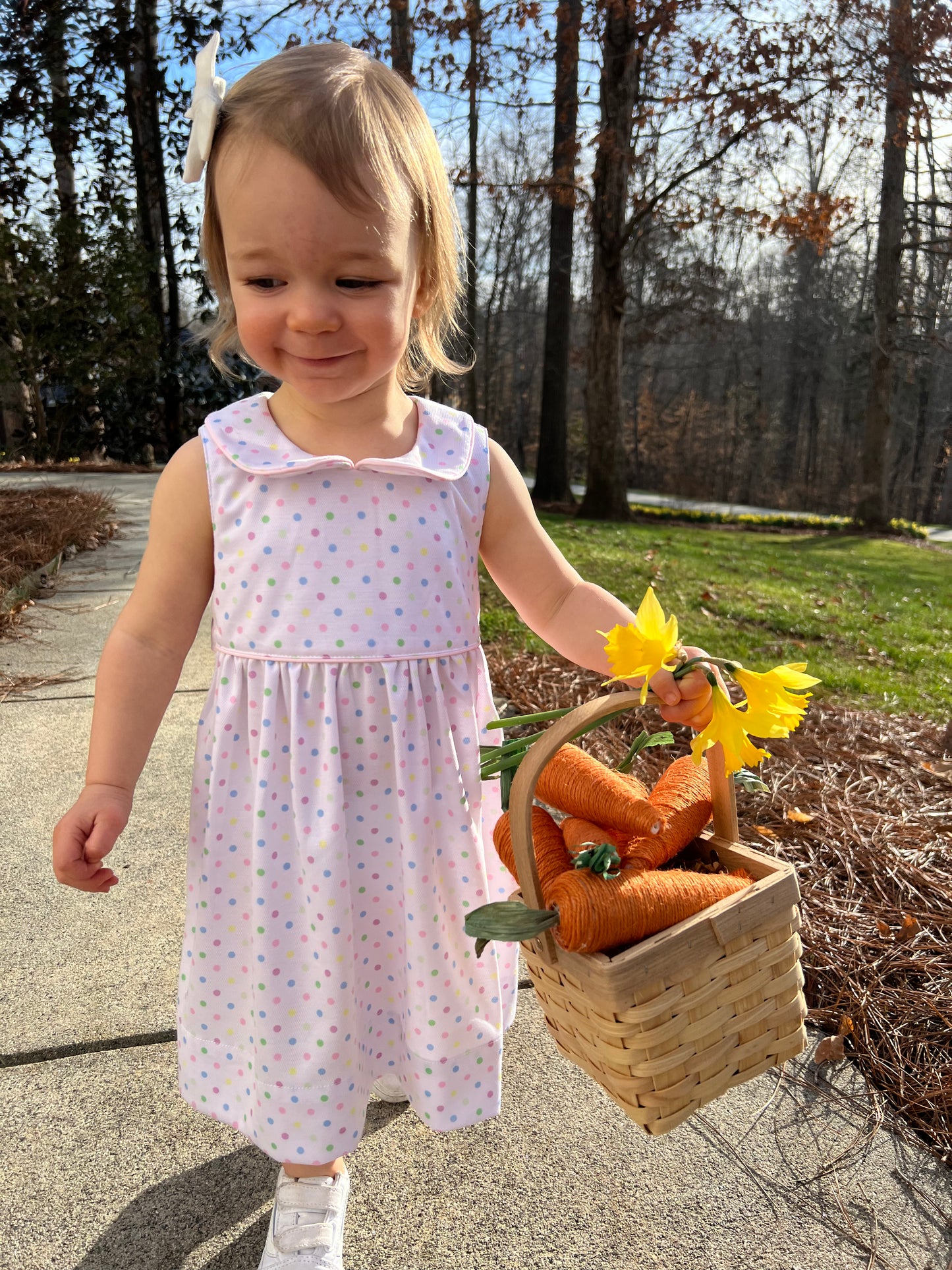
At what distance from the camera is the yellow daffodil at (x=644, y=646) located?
1.11 meters

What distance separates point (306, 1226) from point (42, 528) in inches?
193

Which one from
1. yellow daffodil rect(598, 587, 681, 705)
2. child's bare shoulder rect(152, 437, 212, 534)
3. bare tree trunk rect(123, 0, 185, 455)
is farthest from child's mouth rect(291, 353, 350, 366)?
bare tree trunk rect(123, 0, 185, 455)

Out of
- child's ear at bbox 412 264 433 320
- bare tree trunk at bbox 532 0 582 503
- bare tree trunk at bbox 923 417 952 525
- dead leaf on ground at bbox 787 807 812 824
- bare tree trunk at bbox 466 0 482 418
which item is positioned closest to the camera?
child's ear at bbox 412 264 433 320

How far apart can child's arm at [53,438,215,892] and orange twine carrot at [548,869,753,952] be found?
0.70m

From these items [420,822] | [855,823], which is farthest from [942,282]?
[420,822]

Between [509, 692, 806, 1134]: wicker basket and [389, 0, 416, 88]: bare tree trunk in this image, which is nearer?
[509, 692, 806, 1134]: wicker basket

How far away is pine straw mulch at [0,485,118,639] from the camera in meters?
4.63

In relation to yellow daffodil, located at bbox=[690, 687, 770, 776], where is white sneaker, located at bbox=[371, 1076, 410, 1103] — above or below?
below

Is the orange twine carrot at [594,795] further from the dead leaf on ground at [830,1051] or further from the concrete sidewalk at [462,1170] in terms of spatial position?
the dead leaf on ground at [830,1051]

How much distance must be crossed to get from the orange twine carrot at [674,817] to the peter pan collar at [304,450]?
0.60 metres

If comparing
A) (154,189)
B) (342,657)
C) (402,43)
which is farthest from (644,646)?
(154,189)

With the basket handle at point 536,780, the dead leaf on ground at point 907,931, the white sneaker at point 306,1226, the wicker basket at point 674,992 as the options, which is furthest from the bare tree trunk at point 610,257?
the white sneaker at point 306,1226

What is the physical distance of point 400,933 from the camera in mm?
1444

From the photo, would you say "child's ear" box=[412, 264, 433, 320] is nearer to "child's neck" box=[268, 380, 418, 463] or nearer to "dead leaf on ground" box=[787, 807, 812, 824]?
"child's neck" box=[268, 380, 418, 463]
